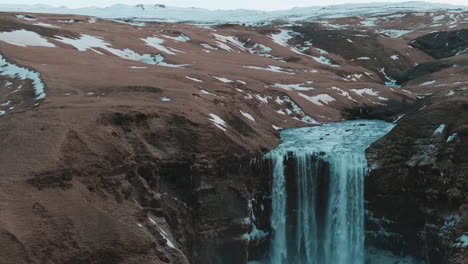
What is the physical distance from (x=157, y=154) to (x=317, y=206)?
13.9m

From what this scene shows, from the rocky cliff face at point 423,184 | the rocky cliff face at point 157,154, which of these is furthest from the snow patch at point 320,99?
the rocky cliff face at point 423,184

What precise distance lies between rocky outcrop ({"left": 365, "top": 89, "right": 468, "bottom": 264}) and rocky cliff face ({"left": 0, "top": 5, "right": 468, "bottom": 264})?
0.14 meters

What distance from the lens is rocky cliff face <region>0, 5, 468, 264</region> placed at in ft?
82.4

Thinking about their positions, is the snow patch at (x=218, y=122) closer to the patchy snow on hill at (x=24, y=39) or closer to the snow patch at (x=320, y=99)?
the snow patch at (x=320, y=99)

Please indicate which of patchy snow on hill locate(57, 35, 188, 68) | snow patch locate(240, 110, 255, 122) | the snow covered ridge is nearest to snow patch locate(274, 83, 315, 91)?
patchy snow on hill locate(57, 35, 188, 68)

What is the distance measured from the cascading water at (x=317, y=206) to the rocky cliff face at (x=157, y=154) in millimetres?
1230

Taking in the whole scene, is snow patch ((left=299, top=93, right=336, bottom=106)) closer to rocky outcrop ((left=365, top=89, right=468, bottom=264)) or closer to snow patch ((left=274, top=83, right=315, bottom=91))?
snow patch ((left=274, top=83, right=315, bottom=91))

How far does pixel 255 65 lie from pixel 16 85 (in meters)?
42.0

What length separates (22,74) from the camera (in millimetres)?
48438

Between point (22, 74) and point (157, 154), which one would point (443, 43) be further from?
point (157, 154)

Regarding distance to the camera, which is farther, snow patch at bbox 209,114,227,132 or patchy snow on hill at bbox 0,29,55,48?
patchy snow on hill at bbox 0,29,55,48

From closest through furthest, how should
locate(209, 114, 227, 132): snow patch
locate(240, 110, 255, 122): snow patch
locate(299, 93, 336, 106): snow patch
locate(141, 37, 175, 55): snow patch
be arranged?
1. locate(209, 114, 227, 132): snow patch
2. locate(240, 110, 255, 122): snow patch
3. locate(299, 93, 336, 106): snow patch
4. locate(141, 37, 175, 55): snow patch

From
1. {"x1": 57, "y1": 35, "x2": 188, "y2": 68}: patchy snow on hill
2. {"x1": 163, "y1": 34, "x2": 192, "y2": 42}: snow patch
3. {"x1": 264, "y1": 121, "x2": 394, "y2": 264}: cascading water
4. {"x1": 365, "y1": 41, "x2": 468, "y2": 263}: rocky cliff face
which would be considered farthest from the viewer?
{"x1": 163, "y1": 34, "x2": 192, "y2": 42}: snow patch

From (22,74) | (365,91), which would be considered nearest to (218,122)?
(22,74)
